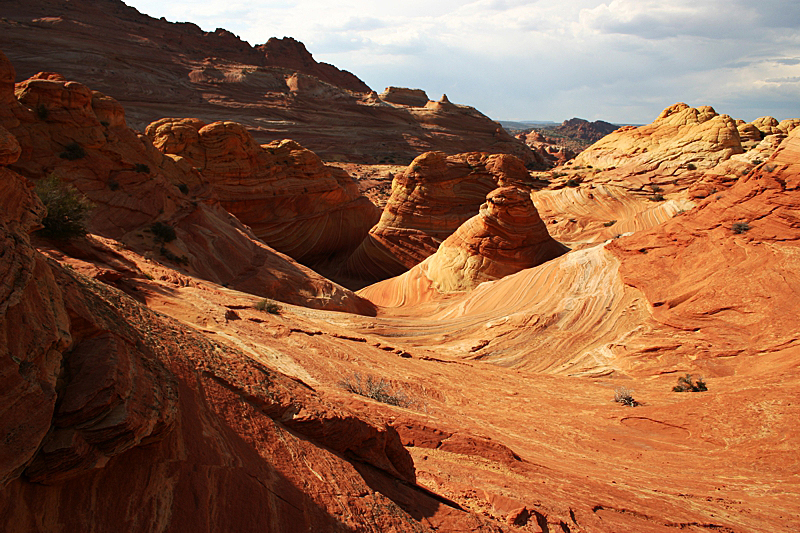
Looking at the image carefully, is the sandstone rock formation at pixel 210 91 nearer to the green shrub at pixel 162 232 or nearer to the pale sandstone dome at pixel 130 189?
the pale sandstone dome at pixel 130 189

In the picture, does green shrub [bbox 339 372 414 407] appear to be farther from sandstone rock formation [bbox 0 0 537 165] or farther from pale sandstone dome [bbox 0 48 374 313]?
sandstone rock formation [bbox 0 0 537 165]

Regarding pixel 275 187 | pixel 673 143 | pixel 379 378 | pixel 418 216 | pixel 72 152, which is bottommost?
pixel 379 378

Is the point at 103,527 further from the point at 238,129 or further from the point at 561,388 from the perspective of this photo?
the point at 238,129

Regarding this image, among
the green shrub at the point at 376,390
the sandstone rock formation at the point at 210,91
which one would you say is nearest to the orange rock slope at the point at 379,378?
the green shrub at the point at 376,390

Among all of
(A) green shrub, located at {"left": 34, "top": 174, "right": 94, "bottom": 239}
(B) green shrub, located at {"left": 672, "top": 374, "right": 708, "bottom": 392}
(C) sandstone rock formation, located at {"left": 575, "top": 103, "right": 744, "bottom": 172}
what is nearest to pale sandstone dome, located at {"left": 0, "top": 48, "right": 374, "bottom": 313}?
(A) green shrub, located at {"left": 34, "top": 174, "right": 94, "bottom": 239}

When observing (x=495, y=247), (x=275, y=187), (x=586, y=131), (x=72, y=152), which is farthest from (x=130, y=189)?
(x=586, y=131)

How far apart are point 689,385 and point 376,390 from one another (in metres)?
6.04

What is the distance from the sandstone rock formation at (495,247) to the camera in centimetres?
1820

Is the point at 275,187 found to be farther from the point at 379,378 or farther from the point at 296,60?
the point at 296,60

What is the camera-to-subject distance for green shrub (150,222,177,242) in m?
14.0

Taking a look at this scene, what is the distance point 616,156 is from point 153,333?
133 ft

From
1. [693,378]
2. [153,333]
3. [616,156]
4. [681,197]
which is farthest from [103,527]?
[616,156]

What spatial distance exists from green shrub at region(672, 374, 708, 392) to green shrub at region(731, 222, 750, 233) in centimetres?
482

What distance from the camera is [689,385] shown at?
29.9 feet
